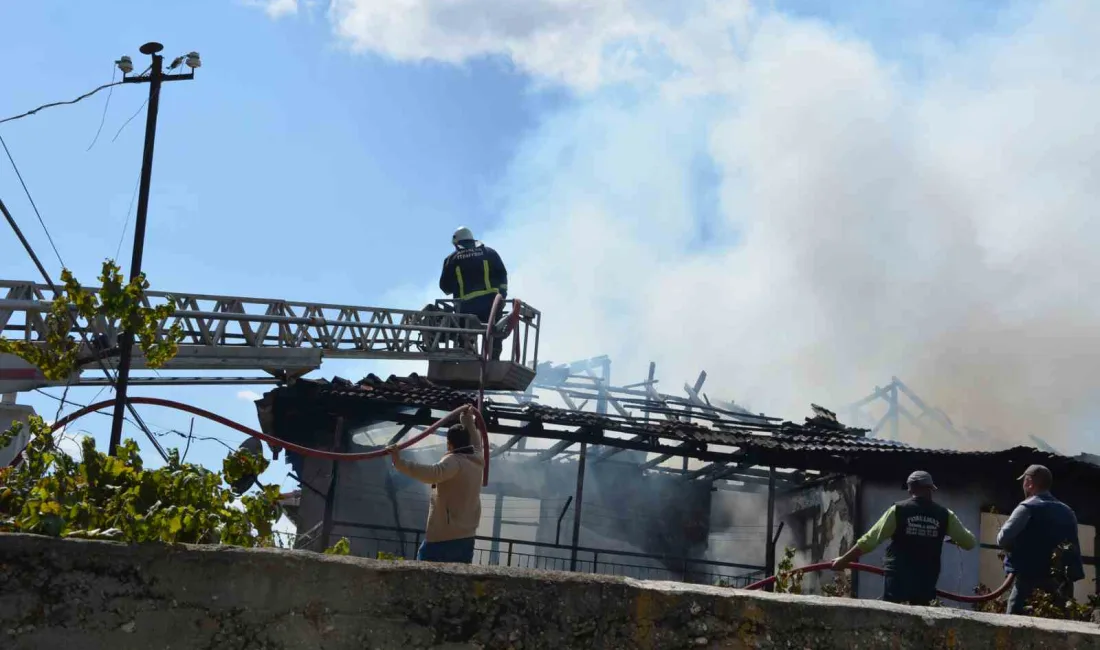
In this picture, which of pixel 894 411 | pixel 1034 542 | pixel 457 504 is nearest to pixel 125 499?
pixel 457 504

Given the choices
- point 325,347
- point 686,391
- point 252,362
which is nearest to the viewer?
point 252,362

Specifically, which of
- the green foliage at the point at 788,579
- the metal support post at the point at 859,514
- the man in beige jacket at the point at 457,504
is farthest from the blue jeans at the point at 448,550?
the metal support post at the point at 859,514

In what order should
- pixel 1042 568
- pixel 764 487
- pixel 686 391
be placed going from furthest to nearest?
pixel 686 391 < pixel 764 487 < pixel 1042 568

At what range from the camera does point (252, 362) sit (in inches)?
541

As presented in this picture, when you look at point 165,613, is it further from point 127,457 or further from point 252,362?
point 252,362

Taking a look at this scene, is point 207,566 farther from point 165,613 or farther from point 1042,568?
point 1042,568

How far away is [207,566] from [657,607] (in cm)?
130

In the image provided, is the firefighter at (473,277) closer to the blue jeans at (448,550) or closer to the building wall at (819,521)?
the building wall at (819,521)

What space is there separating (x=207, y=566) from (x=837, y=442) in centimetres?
1296

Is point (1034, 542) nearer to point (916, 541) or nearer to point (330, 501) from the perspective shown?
point (916, 541)

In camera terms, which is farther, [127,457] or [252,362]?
[252,362]

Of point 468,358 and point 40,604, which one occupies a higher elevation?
point 468,358

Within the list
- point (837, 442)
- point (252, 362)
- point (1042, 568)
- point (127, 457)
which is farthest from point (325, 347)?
point (127, 457)

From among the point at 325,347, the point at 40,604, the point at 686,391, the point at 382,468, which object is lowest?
the point at 40,604
